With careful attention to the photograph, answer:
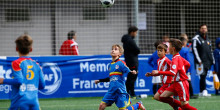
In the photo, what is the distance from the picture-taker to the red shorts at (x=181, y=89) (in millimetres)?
7221

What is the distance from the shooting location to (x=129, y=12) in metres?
15.1

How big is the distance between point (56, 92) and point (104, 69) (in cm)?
148

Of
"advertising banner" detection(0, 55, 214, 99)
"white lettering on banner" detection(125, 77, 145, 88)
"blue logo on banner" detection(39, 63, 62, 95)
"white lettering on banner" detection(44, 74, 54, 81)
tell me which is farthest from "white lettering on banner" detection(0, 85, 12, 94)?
"white lettering on banner" detection(125, 77, 145, 88)

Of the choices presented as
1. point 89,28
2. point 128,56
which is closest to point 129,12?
point 89,28

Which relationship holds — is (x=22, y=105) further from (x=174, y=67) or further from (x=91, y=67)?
(x=91, y=67)

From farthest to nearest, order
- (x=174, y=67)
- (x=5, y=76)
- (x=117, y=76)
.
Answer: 1. (x=5, y=76)
2. (x=117, y=76)
3. (x=174, y=67)

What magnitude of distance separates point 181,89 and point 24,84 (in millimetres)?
3045

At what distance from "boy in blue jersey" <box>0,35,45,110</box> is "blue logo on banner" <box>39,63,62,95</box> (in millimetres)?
6253

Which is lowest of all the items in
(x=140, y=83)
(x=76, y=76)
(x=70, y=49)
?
(x=140, y=83)

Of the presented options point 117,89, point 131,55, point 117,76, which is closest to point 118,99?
point 117,89

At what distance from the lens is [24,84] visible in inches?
206

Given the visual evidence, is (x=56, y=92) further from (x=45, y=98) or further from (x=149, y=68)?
(x=149, y=68)

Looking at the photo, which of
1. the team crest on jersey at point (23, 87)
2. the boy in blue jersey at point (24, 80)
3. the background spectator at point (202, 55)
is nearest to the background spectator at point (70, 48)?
the background spectator at point (202, 55)

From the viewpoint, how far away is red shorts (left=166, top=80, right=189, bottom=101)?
7221 millimetres
